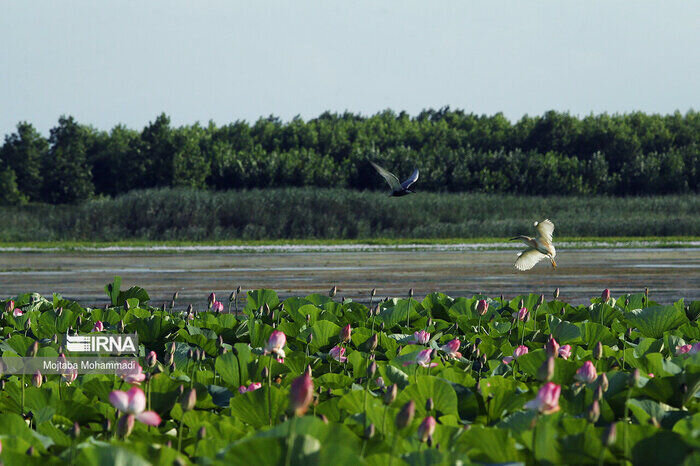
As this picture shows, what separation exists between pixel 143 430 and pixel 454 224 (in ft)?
91.6

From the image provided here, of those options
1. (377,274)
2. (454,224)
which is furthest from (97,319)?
(454,224)

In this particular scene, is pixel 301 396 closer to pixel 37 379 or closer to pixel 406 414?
pixel 406 414

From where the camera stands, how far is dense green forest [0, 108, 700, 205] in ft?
137

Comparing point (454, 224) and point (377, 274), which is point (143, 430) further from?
point (454, 224)

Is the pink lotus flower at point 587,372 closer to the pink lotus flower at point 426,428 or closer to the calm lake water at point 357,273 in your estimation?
the pink lotus flower at point 426,428

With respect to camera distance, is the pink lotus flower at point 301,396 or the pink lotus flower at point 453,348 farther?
the pink lotus flower at point 453,348

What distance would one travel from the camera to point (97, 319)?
4.07 metres

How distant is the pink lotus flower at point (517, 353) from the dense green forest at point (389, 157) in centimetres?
3626

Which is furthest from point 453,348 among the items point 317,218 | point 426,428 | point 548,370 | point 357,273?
point 317,218

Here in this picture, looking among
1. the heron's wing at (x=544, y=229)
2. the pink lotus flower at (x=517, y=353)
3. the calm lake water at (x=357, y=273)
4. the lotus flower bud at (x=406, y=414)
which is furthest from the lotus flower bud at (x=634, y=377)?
the calm lake water at (x=357, y=273)

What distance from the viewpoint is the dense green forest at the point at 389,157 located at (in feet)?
137

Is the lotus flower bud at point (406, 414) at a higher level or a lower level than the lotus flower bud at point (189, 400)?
higher

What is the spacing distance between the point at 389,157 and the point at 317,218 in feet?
42.4

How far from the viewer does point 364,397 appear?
2064mm
